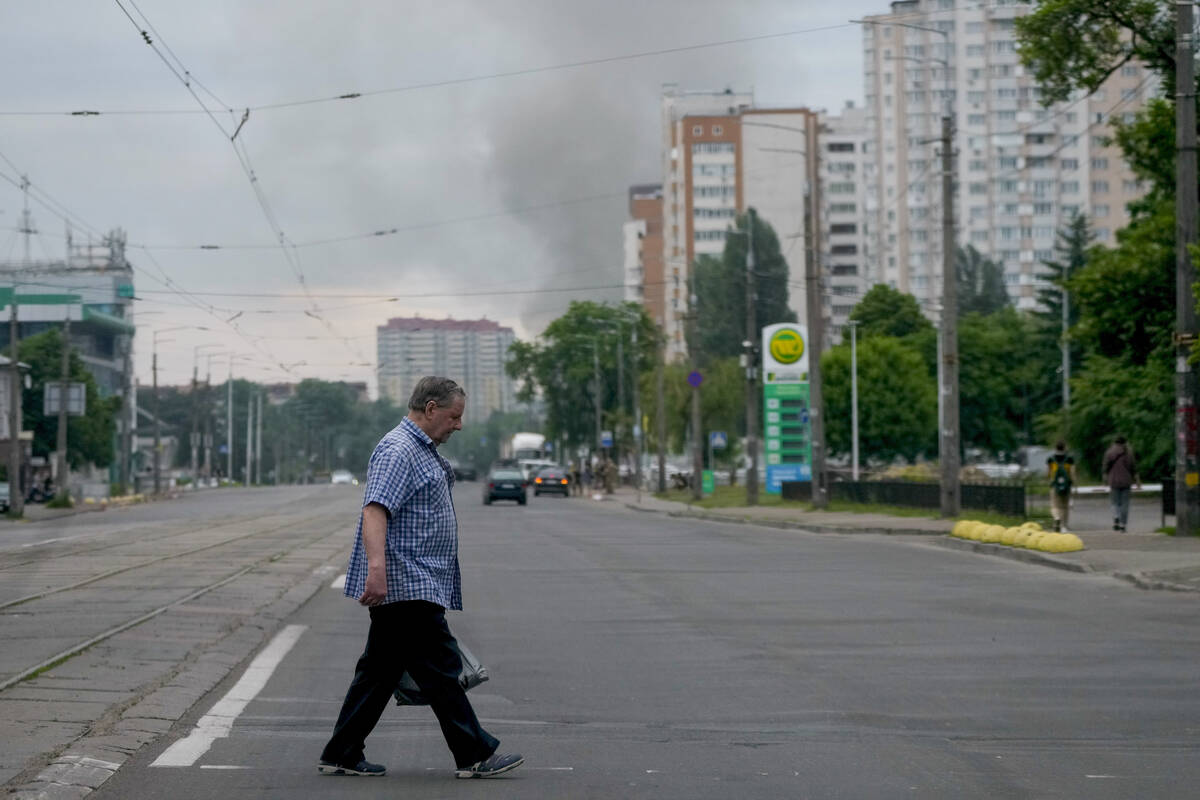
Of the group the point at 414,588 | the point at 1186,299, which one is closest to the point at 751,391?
the point at 1186,299

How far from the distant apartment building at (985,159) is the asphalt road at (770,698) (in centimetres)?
13417

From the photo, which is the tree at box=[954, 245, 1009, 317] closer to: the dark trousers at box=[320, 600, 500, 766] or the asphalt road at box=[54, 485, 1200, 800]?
the asphalt road at box=[54, 485, 1200, 800]

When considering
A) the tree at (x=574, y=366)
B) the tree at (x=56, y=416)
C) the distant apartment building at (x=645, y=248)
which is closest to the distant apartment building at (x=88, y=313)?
the tree at (x=56, y=416)

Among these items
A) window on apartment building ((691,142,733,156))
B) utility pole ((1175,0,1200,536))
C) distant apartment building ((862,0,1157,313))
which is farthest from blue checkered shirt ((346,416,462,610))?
distant apartment building ((862,0,1157,313))

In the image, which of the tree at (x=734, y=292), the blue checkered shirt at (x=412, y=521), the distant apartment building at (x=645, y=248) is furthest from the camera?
the distant apartment building at (x=645, y=248)

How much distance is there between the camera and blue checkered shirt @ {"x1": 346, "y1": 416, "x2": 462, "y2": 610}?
6852 millimetres

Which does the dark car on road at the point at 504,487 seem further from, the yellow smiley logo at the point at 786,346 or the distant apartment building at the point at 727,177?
the distant apartment building at the point at 727,177

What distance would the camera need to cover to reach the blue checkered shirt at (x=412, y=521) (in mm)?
6852

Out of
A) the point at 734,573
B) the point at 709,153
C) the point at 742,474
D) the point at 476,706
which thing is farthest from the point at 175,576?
the point at 709,153

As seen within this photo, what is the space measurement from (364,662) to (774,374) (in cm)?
4782

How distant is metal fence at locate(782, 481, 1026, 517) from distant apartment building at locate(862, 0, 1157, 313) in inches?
3988

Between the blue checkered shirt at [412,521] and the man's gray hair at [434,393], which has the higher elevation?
the man's gray hair at [434,393]

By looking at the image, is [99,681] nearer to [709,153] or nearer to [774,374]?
[774,374]

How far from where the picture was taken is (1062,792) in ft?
22.6
